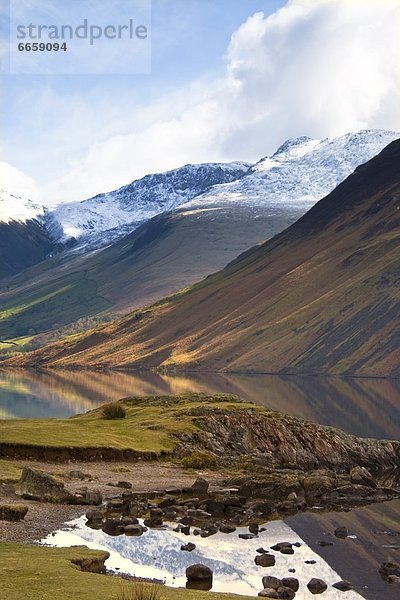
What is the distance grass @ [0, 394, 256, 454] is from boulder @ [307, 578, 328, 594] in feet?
114

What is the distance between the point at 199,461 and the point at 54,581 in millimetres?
44936

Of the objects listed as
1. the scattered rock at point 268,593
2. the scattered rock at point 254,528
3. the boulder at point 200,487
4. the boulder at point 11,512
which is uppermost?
the boulder at point 11,512

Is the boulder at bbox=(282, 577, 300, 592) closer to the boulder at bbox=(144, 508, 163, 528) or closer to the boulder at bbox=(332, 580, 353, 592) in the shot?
the boulder at bbox=(332, 580, 353, 592)

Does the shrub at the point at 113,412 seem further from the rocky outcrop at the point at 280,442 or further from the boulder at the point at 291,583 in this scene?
the boulder at the point at 291,583

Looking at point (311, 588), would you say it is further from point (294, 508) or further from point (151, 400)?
point (151, 400)

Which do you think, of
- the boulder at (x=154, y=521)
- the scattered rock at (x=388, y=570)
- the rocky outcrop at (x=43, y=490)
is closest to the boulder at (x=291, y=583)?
the scattered rock at (x=388, y=570)

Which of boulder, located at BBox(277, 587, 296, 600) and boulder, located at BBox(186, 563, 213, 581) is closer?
boulder, located at BBox(277, 587, 296, 600)

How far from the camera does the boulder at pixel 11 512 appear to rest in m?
43.8

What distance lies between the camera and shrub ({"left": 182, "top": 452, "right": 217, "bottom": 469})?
73188 mm

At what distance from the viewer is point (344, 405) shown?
153875 mm

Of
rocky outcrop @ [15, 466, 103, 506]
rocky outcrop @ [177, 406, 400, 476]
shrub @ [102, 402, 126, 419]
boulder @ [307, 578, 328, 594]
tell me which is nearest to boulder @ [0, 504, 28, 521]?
rocky outcrop @ [15, 466, 103, 506]

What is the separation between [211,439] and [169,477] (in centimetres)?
1514

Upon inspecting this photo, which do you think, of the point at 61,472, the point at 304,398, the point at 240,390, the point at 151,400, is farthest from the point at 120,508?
the point at 240,390

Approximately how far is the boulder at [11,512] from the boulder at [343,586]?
16.0 m
